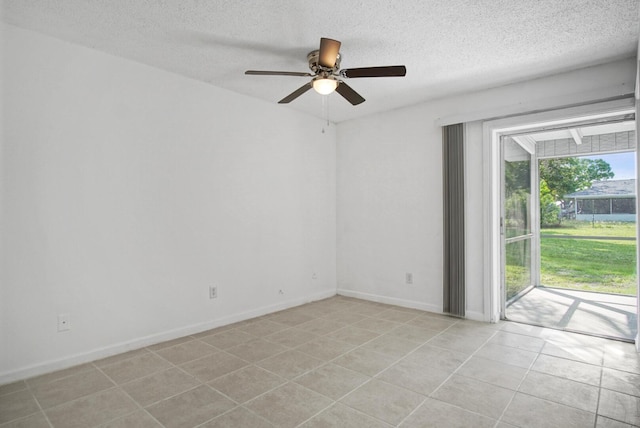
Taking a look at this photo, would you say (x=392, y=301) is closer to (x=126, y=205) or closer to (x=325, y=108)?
(x=325, y=108)

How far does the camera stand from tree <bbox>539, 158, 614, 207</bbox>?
3.87 meters

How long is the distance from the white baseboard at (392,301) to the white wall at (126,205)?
909 mm

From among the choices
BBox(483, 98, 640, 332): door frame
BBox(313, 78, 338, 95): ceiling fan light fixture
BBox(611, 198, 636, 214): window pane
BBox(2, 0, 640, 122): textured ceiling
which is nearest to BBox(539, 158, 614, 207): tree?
BBox(611, 198, 636, 214): window pane

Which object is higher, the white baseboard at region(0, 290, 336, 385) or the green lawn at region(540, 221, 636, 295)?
the green lawn at region(540, 221, 636, 295)

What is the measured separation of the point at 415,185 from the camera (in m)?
4.15

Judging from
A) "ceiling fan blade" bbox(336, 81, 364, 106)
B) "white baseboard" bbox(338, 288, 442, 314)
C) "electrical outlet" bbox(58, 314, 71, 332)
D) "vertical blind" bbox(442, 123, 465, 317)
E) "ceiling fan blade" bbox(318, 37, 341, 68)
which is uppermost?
"ceiling fan blade" bbox(318, 37, 341, 68)

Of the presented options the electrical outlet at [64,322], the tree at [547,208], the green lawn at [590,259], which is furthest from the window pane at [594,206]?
the electrical outlet at [64,322]

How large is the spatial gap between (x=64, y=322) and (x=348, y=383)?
2125mm

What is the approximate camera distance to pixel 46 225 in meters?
2.50

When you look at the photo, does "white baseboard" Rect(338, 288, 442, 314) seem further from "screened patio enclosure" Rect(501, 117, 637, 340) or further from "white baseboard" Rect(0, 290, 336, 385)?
"white baseboard" Rect(0, 290, 336, 385)

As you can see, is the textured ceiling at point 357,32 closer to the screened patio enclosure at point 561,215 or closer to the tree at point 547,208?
the screened patio enclosure at point 561,215

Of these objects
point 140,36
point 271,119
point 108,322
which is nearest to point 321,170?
point 271,119

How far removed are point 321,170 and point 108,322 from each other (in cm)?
298

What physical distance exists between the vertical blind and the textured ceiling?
0.73 metres
